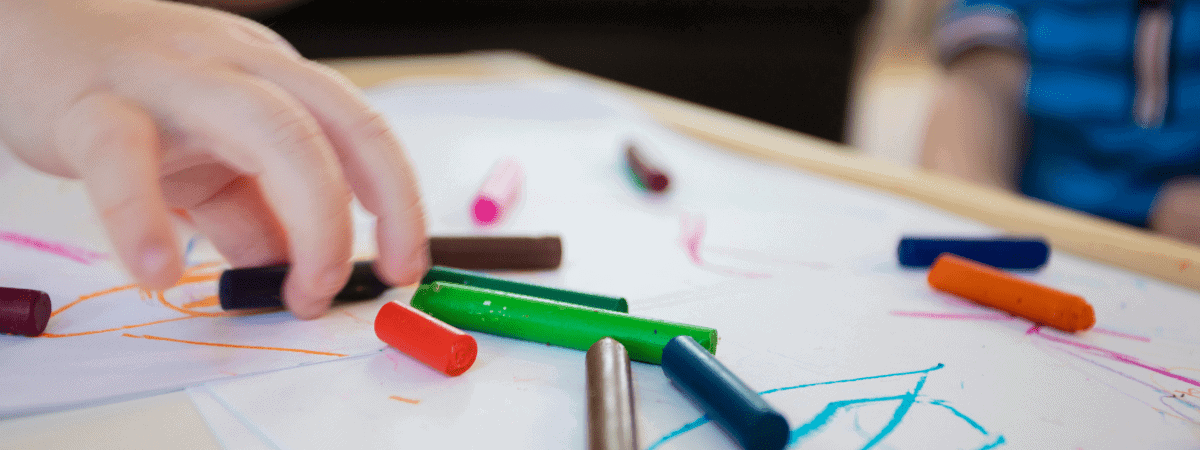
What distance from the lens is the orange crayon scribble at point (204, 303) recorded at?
423mm

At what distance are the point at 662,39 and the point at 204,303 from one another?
1.57m

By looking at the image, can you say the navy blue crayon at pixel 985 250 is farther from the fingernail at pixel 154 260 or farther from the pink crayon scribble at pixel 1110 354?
the fingernail at pixel 154 260

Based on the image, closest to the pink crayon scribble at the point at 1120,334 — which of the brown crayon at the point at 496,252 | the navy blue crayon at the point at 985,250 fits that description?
the navy blue crayon at the point at 985,250

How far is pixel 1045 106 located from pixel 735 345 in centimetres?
89

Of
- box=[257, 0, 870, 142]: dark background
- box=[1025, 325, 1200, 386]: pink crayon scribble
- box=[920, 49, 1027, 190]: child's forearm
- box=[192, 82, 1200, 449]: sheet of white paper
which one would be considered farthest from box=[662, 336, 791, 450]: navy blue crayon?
box=[257, 0, 870, 142]: dark background

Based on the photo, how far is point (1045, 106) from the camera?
1.00 meters

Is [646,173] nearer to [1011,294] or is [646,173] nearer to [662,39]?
[1011,294]

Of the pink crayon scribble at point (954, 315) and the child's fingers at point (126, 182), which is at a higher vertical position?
the child's fingers at point (126, 182)

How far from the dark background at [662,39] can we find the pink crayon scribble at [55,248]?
110 centimetres

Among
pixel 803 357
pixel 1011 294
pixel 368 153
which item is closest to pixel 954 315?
pixel 1011 294

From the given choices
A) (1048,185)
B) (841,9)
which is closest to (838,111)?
(841,9)

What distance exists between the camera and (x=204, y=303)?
0.43m

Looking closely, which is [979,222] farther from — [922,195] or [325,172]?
[325,172]

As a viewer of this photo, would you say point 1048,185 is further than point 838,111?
No
